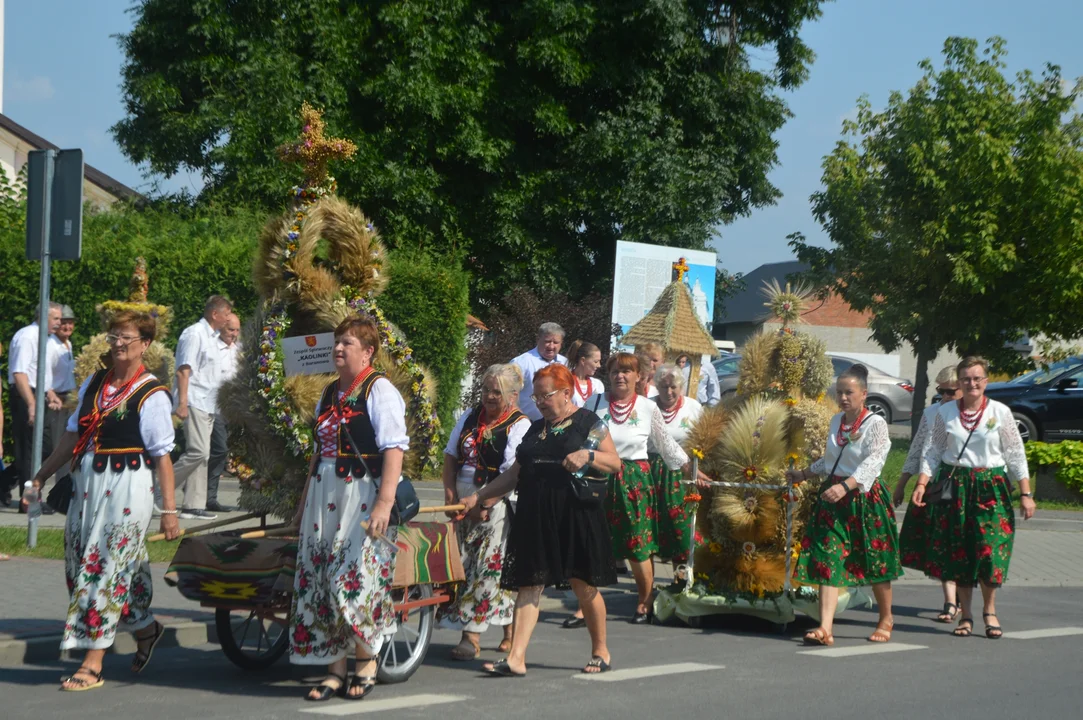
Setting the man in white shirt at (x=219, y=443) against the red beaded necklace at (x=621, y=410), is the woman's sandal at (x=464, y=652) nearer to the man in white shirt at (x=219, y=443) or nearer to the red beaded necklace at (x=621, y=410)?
the red beaded necklace at (x=621, y=410)

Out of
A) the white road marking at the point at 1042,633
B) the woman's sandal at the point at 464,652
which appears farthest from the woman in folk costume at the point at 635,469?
the white road marking at the point at 1042,633

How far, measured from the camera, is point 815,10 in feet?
90.9

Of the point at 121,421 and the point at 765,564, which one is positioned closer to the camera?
the point at 121,421

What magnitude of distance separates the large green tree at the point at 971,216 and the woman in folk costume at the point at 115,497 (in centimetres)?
2198

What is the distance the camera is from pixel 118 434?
667cm

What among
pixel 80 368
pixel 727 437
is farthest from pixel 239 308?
pixel 727 437

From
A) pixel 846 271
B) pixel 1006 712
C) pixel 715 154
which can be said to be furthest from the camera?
pixel 846 271

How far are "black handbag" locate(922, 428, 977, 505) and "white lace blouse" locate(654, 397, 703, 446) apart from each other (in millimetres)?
1712

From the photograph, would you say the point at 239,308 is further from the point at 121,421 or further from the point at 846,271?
the point at 846,271

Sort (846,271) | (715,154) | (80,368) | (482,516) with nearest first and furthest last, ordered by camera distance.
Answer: (482,516)
(80,368)
(715,154)
(846,271)

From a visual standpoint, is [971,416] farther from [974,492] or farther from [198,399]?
[198,399]

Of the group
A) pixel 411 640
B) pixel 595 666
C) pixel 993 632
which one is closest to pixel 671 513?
pixel 993 632

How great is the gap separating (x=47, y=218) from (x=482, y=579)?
472 cm

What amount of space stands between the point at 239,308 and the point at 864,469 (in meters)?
9.58
